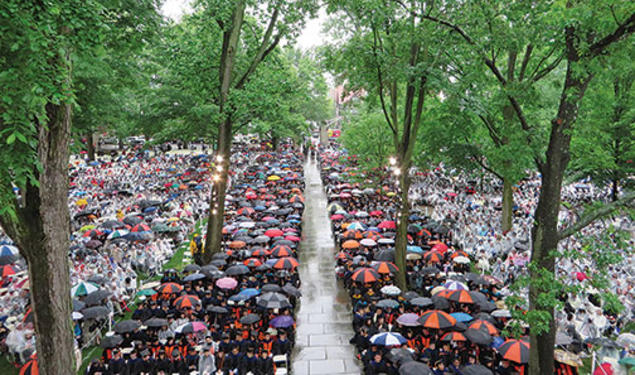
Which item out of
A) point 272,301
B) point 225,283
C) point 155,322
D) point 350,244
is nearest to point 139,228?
point 225,283

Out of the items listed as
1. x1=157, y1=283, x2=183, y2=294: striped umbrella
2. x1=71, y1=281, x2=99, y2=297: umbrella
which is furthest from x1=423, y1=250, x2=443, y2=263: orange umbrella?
x1=71, y1=281, x2=99, y2=297: umbrella

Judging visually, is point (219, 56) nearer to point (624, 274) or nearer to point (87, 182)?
point (624, 274)

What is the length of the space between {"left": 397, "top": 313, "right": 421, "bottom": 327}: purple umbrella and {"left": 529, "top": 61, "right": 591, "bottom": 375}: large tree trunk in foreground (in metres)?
3.16

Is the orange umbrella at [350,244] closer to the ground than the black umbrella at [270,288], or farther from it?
farther from it

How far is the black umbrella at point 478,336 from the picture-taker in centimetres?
967

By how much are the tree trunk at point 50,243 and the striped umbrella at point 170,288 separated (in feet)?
18.8

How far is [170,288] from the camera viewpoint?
41.8 feet

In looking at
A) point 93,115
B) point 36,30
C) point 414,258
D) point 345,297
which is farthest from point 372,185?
point 36,30

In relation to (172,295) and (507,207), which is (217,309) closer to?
(172,295)

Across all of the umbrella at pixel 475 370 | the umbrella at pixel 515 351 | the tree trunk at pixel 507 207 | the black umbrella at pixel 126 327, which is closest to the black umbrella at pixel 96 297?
the black umbrella at pixel 126 327

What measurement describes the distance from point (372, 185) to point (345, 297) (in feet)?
44.2

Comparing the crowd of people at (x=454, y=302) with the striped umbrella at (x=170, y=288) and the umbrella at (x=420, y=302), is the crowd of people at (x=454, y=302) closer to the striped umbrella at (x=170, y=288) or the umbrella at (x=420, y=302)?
the umbrella at (x=420, y=302)

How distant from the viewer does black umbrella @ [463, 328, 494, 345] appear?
31.7 feet

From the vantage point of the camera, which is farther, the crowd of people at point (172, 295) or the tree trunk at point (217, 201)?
the tree trunk at point (217, 201)
